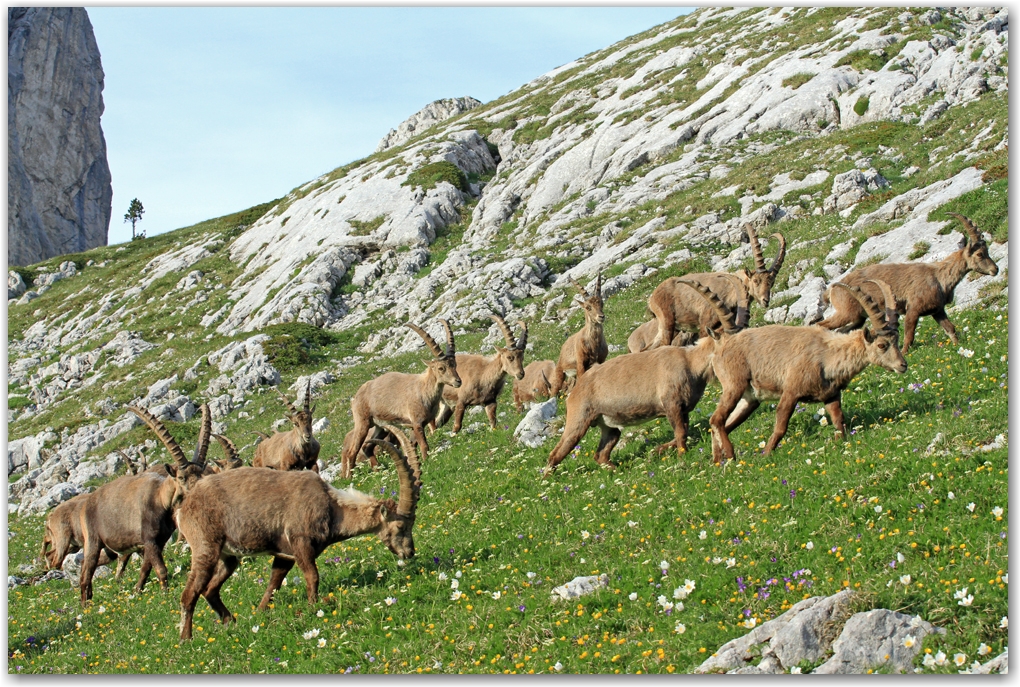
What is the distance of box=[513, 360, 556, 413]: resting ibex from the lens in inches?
919

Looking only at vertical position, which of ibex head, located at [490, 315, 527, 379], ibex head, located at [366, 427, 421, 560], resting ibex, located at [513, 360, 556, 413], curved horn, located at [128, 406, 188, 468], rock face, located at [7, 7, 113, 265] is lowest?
resting ibex, located at [513, 360, 556, 413]

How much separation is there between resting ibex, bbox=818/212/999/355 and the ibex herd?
3cm

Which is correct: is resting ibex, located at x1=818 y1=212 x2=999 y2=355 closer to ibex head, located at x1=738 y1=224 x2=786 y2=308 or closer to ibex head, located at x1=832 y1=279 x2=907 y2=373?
ibex head, located at x1=738 y1=224 x2=786 y2=308

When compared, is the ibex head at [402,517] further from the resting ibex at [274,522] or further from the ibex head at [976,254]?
the ibex head at [976,254]

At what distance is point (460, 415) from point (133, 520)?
8382mm

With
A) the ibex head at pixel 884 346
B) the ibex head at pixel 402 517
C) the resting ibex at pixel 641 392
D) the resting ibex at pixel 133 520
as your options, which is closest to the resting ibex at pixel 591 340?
the resting ibex at pixel 641 392

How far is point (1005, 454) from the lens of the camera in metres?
10.4

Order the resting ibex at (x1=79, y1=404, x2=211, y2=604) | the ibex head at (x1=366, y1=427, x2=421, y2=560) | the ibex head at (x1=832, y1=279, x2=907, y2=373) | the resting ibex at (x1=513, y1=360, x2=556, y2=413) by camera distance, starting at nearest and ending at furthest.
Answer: the ibex head at (x1=366, y1=427, x2=421, y2=560) < the ibex head at (x1=832, y1=279, x2=907, y2=373) < the resting ibex at (x1=79, y1=404, x2=211, y2=604) < the resting ibex at (x1=513, y1=360, x2=556, y2=413)

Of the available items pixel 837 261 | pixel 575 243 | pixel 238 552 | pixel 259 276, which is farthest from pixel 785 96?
pixel 238 552

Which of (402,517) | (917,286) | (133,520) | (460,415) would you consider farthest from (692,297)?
(133,520)

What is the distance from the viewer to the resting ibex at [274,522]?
11758 millimetres

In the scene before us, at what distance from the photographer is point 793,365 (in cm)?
1331

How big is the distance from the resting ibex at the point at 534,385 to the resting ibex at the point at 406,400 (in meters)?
2.93

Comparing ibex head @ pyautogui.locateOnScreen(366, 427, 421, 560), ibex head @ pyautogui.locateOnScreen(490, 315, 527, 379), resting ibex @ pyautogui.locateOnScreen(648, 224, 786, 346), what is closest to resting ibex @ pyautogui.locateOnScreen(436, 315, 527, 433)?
ibex head @ pyautogui.locateOnScreen(490, 315, 527, 379)
